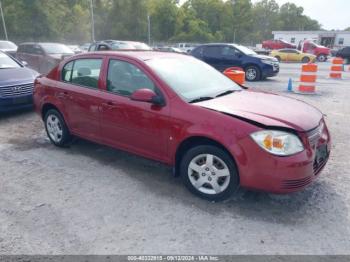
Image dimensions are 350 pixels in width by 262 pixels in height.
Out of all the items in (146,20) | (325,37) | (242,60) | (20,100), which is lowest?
(20,100)

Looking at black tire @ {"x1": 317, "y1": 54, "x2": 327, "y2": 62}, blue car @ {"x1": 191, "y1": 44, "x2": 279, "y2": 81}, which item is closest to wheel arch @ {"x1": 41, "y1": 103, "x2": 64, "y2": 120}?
blue car @ {"x1": 191, "y1": 44, "x2": 279, "y2": 81}

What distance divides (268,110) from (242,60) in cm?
1084

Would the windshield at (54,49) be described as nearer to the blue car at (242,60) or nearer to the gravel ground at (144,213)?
the blue car at (242,60)

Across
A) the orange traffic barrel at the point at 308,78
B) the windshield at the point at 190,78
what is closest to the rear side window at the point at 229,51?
the orange traffic barrel at the point at 308,78

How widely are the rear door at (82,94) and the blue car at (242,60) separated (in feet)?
33.2

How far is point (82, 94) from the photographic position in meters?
4.62

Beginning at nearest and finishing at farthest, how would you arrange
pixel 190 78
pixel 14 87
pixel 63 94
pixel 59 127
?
pixel 190 78
pixel 63 94
pixel 59 127
pixel 14 87

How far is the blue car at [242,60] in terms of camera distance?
44.8 ft

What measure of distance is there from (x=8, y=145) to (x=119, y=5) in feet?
208

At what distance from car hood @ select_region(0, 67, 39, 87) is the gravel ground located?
2.84m

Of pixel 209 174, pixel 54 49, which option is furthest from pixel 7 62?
pixel 209 174

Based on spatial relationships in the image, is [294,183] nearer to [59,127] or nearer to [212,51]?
[59,127]

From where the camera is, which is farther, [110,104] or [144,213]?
[110,104]

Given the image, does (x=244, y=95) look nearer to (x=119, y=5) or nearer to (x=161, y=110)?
(x=161, y=110)
